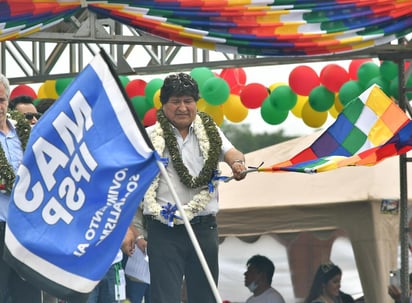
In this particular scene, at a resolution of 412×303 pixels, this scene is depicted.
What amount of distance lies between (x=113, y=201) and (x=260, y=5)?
16.4 ft

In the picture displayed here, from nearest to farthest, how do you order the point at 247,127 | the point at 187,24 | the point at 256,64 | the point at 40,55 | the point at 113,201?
the point at 113,201
the point at 187,24
the point at 256,64
the point at 40,55
the point at 247,127

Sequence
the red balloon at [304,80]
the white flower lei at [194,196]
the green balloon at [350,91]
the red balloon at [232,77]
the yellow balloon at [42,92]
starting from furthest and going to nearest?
the red balloon at [232,77] → the yellow balloon at [42,92] → the red balloon at [304,80] → the green balloon at [350,91] → the white flower lei at [194,196]

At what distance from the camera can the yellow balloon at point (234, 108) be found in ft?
57.5

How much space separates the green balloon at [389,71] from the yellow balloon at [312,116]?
244cm

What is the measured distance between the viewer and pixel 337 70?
16.0 m

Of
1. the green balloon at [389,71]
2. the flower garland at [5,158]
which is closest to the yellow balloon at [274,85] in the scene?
the green balloon at [389,71]

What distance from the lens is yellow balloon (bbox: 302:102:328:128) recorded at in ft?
54.7

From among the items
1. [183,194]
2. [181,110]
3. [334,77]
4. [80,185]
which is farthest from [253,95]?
[80,185]

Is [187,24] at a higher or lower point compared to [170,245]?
higher

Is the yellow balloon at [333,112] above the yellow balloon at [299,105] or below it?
below

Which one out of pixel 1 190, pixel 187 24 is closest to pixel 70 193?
pixel 1 190

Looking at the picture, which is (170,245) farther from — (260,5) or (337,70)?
(337,70)

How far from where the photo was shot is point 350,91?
51.0 ft

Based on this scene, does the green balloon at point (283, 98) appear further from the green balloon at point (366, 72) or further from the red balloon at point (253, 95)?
the green balloon at point (366, 72)
